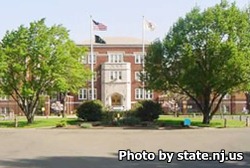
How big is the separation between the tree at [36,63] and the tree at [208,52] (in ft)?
29.8

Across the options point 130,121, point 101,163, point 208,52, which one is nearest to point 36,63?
point 130,121

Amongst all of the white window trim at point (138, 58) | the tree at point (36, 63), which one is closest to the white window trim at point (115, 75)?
the white window trim at point (138, 58)

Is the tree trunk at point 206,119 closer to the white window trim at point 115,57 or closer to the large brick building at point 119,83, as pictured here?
the large brick building at point 119,83

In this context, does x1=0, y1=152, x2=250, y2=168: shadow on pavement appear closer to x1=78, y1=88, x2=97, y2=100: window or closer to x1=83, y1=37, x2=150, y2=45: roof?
x1=78, y1=88, x2=97, y2=100: window

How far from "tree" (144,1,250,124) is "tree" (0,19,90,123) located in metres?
9.08

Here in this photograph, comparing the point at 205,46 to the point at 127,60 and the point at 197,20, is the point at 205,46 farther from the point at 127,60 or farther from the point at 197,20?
the point at 127,60

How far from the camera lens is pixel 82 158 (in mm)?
17406

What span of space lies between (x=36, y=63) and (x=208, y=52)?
1609cm

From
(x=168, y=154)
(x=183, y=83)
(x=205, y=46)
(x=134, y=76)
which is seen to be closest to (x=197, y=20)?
(x=205, y=46)

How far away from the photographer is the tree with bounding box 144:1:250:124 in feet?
143

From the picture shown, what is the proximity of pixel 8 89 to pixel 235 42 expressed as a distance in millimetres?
21808

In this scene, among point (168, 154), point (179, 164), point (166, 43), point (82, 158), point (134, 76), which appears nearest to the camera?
point (179, 164)

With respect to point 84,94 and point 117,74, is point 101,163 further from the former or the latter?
point 84,94

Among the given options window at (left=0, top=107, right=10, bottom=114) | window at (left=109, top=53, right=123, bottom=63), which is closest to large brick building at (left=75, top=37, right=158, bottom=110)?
window at (left=109, top=53, right=123, bottom=63)
